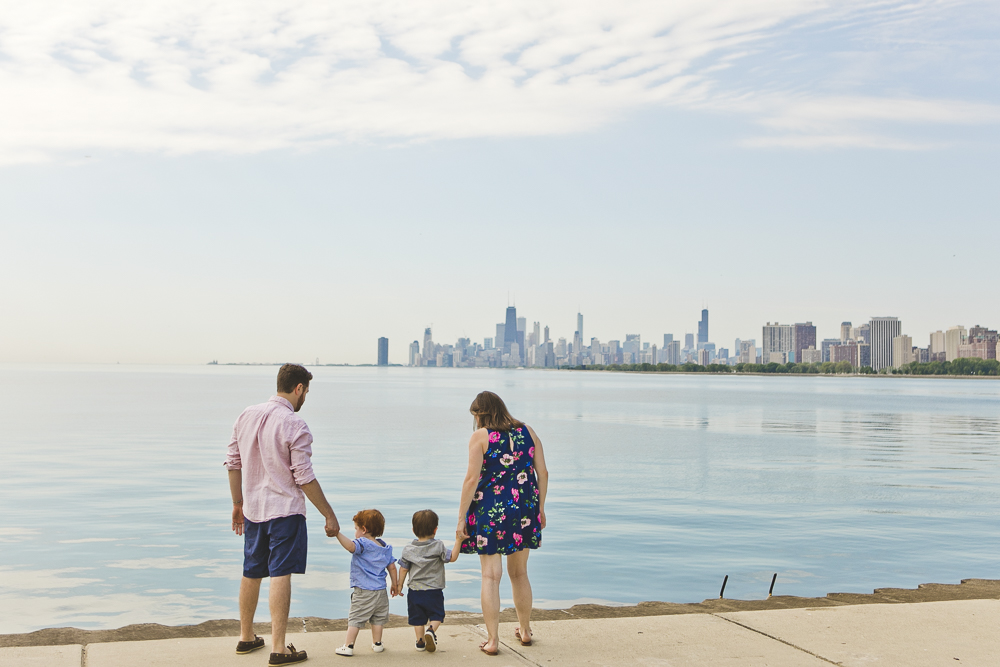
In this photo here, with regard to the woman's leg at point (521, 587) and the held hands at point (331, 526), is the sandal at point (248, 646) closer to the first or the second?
the held hands at point (331, 526)

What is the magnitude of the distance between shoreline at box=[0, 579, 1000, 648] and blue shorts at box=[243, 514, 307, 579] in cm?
111

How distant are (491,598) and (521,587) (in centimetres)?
38

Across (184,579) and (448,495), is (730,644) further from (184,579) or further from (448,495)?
(448,495)

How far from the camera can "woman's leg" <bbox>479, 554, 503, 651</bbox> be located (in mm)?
6516

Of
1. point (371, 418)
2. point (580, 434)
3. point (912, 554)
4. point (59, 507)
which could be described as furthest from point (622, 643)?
point (371, 418)

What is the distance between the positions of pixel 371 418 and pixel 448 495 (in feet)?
123

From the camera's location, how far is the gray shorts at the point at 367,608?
6.38 metres

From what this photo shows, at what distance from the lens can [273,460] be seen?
6105mm

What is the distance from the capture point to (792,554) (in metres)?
16.0

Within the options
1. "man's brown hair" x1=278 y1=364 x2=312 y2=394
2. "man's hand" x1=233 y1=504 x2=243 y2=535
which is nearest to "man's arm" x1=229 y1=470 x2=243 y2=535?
"man's hand" x1=233 y1=504 x2=243 y2=535

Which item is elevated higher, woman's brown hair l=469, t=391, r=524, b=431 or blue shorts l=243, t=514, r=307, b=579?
woman's brown hair l=469, t=391, r=524, b=431

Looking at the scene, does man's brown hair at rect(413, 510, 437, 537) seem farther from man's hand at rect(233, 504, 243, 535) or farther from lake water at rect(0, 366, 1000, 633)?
lake water at rect(0, 366, 1000, 633)

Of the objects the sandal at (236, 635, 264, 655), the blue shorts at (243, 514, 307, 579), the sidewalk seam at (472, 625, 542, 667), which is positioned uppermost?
the blue shorts at (243, 514, 307, 579)

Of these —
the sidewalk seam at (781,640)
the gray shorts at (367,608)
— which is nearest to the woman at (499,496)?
the gray shorts at (367,608)
